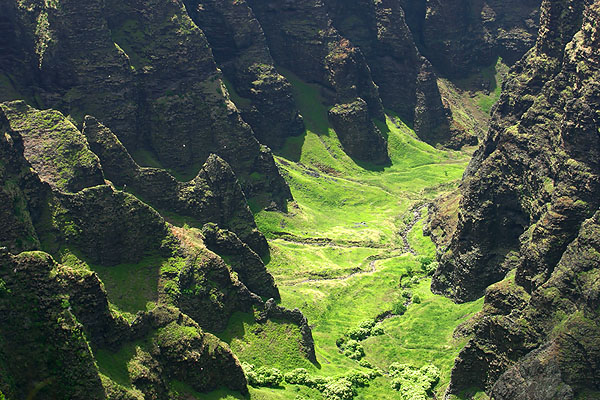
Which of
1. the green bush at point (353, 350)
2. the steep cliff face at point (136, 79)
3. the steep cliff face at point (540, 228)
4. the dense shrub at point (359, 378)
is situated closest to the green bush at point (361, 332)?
the green bush at point (353, 350)

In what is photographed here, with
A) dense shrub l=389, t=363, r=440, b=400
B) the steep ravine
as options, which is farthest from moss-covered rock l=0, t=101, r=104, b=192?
dense shrub l=389, t=363, r=440, b=400

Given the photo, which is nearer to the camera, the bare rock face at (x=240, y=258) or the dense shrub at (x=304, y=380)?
the dense shrub at (x=304, y=380)

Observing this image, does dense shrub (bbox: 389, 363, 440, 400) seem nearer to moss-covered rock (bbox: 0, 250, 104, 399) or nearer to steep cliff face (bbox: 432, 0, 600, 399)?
steep cliff face (bbox: 432, 0, 600, 399)

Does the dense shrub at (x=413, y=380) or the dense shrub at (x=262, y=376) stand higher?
the dense shrub at (x=262, y=376)

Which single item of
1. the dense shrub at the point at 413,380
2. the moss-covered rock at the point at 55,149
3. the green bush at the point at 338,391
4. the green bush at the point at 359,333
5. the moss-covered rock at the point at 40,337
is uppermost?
the moss-covered rock at the point at 55,149

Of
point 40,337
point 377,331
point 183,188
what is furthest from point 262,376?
point 183,188

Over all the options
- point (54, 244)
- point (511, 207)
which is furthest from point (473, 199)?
point (54, 244)

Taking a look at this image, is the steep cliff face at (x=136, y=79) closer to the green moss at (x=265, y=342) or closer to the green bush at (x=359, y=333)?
the green bush at (x=359, y=333)
